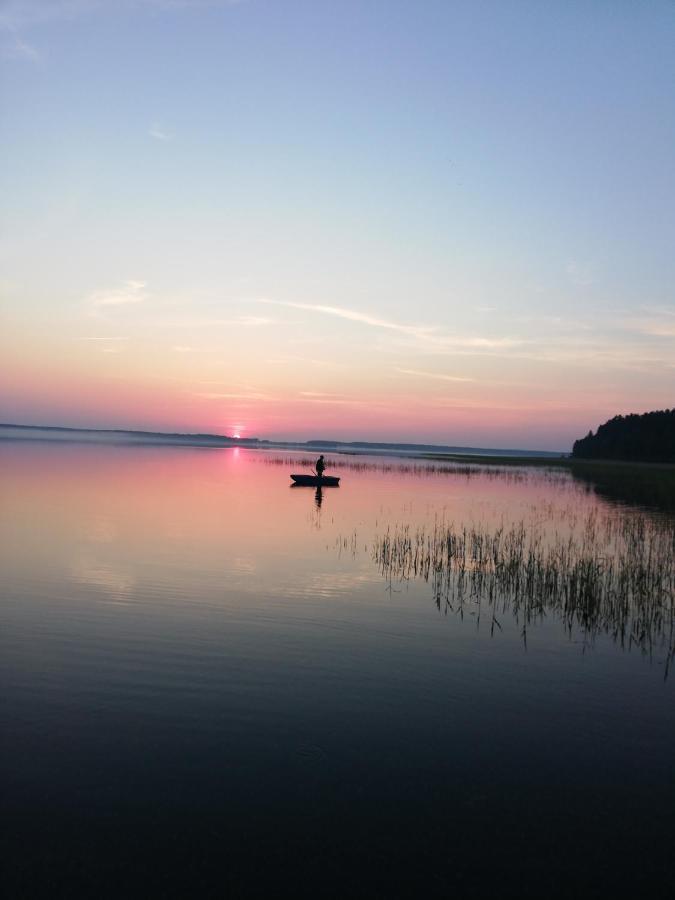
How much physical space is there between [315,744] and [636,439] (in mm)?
132567

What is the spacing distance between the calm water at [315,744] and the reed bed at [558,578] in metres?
0.46

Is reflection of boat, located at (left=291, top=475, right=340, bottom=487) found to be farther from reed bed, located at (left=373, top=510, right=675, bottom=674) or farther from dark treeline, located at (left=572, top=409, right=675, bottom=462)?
dark treeline, located at (left=572, top=409, right=675, bottom=462)

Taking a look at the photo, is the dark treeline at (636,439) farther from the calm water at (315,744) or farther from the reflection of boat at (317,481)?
the calm water at (315,744)

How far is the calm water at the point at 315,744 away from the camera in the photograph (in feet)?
18.5

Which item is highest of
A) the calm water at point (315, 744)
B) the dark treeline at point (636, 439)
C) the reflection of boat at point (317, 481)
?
the dark treeline at point (636, 439)

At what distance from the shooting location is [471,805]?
262 inches

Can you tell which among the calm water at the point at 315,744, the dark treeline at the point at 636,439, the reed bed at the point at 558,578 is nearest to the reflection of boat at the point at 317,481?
the reed bed at the point at 558,578

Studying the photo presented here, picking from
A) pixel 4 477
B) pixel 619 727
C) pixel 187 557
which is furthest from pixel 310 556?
pixel 4 477

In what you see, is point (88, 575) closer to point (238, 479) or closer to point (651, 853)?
point (651, 853)

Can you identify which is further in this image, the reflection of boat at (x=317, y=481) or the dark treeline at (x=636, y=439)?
the dark treeline at (x=636, y=439)

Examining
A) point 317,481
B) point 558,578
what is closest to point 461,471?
point 317,481

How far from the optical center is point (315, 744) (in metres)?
7.78

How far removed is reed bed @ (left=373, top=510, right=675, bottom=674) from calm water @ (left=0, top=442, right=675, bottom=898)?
0.46 metres

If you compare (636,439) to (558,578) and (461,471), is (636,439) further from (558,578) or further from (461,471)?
(558,578)
